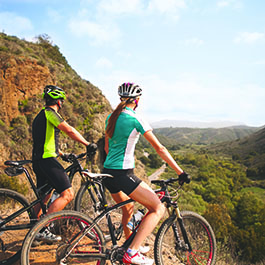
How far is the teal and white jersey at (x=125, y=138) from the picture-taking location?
2756 millimetres

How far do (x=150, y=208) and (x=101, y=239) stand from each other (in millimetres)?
→ 772

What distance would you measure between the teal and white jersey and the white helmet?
234mm

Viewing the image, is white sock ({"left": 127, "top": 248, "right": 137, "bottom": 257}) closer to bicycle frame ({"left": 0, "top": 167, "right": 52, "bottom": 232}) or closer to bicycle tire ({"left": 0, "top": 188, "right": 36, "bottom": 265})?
bicycle frame ({"left": 0, "top": 167, "right": 52, "bottom": 232})

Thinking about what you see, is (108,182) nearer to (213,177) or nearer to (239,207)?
(239,207)

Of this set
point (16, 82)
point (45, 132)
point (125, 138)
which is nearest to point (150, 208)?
point (125, 138)

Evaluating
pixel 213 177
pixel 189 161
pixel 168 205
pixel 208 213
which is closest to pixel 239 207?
pixel 208 213

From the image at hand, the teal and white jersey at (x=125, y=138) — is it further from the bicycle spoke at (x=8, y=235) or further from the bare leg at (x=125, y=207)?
the bicycle spoke at (x=8, y=235)

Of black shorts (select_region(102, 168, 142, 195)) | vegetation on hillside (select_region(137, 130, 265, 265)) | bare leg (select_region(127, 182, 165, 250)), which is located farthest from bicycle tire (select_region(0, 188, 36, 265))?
vegetation on hillside (select_region(137, 130, 265, 265))

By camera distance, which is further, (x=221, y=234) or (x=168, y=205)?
(x=221, y=234)

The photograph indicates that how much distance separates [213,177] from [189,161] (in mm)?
37782

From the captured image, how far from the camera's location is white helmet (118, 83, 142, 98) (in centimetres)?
299

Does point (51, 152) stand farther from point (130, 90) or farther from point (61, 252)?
point (130, 90)

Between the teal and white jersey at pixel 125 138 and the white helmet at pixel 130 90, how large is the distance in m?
0.23

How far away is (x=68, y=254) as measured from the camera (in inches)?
104
